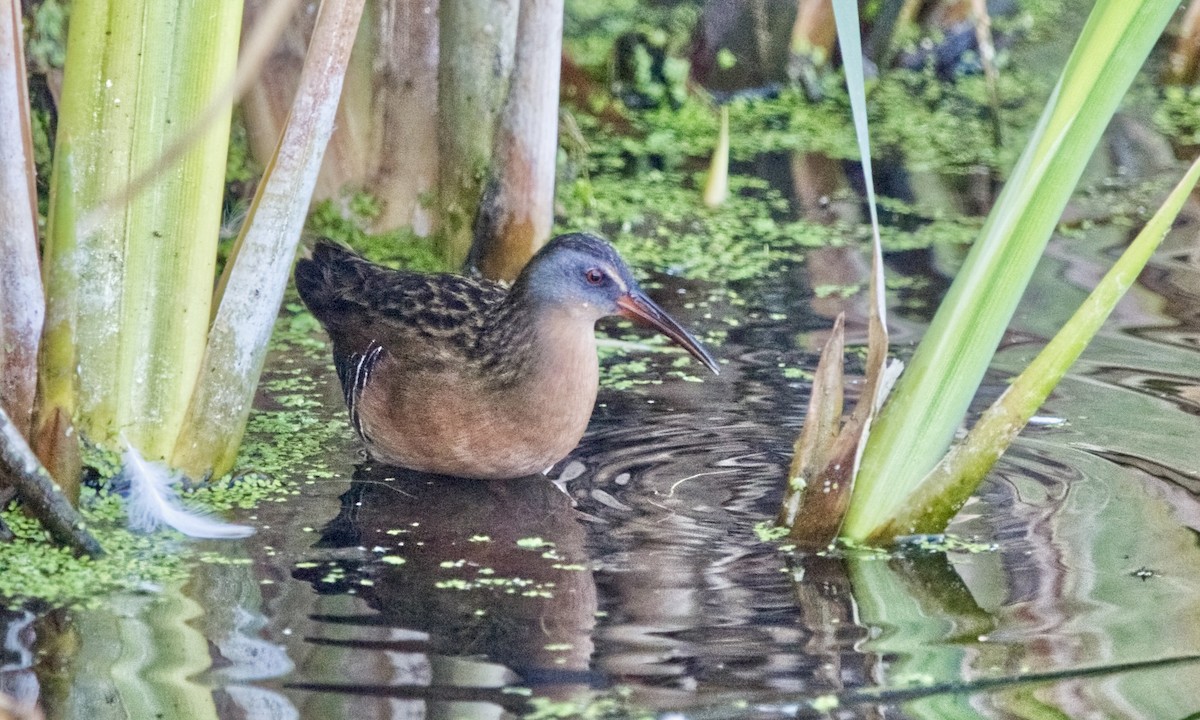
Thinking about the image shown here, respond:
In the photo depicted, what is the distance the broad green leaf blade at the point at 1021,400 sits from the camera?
2.80 meters

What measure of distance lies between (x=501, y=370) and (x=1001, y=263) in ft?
4.05

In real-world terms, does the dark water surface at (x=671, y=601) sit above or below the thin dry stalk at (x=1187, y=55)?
below

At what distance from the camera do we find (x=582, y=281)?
11.9 feet

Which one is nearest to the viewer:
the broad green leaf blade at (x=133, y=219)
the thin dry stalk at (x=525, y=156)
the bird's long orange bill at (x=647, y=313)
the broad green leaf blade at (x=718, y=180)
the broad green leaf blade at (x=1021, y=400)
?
the broad green leaf blade at (x=1021, y=400)

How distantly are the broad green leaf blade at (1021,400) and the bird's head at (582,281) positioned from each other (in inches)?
33.5

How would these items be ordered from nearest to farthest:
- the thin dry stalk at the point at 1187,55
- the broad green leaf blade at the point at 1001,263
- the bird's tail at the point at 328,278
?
1. the broad green leaf blade at the point at 1001,263
2. the bird's tail at the point at 328,278
3. the thin dry stalk at the point at 1187,55

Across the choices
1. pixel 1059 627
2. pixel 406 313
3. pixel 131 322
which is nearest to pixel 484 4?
pixel 406 313

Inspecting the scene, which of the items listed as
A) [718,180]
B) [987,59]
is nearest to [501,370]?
[718,180]

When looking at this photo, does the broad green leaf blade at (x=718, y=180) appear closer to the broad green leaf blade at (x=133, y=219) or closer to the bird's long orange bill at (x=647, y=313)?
the bird's long orange bill at (x=647, y=313)

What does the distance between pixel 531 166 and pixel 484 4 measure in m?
0.50

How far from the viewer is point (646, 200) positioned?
580 cm

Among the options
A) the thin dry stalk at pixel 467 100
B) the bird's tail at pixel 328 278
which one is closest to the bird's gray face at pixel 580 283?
the bird's tail at pixel 328 278

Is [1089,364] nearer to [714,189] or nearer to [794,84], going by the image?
[714,189]

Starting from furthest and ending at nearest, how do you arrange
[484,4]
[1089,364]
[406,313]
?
[484,4] < [1089,364] < [406,313]
